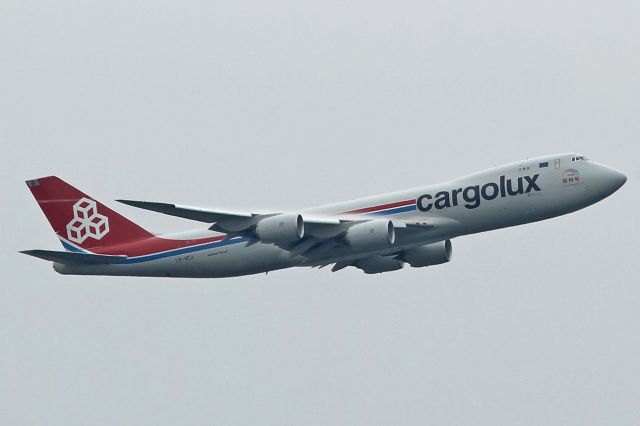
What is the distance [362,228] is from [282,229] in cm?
398

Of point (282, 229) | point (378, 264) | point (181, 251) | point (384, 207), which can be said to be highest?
point (384, 207)

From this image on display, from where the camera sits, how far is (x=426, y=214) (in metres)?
60.4

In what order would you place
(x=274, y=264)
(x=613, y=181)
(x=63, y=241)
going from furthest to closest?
(x=63, y=241) < (x=274, y=264) < (x=613, y=181)

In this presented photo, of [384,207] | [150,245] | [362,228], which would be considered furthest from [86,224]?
[384,207]

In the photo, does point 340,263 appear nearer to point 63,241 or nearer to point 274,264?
point 274,264

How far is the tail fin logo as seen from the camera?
67.8m

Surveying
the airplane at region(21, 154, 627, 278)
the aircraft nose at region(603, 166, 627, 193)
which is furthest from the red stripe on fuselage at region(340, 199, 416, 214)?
the aircraft nose at region(603, 166, 627, 193)

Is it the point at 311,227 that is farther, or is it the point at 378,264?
the point at 378,264

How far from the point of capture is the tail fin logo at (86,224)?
6781 cm

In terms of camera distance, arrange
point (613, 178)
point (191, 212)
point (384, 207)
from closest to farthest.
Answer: point (191, 212) < point (613, 178) < point (384, 207)

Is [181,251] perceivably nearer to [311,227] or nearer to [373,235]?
[311,227]

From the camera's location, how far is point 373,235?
193 feet

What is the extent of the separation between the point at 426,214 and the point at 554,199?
6340 millimetres

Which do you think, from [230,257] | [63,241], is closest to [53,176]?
[63,241]
